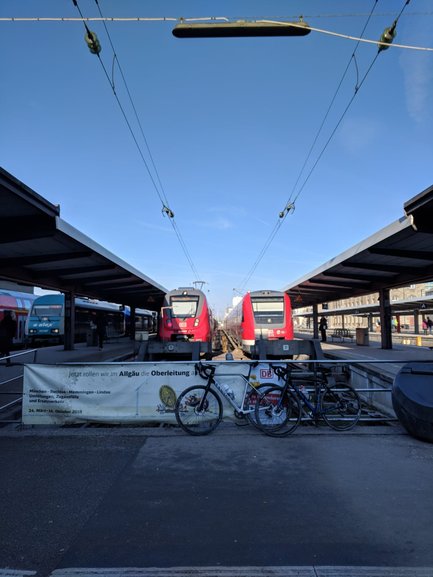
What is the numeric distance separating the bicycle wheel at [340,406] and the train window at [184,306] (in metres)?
11.5

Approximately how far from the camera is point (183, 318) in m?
18.3

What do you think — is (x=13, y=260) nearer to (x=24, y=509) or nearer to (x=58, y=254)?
(x=58, y=254)

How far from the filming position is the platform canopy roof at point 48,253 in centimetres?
908

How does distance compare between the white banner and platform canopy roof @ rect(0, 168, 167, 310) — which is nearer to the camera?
the white banner

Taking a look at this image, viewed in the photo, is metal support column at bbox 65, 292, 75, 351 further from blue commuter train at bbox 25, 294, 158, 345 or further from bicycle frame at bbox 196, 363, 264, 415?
bicycle frame at bbox 196, 363, 264, 415

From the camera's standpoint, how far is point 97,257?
14.9 m

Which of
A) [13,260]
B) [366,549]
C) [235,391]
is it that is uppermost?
[13,260]

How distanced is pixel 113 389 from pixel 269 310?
40.3 ft

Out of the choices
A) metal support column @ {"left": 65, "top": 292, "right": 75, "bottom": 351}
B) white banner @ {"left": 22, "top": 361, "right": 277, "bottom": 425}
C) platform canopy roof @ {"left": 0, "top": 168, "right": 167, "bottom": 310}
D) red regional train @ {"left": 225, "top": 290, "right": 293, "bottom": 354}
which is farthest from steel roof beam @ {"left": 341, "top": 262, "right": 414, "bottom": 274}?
metal support column @ {"left": 65, "top": 292, "right": 75, "bottom": 351}

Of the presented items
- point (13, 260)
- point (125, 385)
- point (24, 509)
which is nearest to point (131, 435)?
point (125, 385)

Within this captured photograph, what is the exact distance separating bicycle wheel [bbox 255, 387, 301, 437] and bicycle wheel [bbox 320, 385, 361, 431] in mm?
521

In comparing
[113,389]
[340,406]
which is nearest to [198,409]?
[113,389]

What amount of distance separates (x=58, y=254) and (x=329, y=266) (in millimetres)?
10201

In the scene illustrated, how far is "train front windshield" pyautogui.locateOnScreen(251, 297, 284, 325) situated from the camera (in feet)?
61.6
